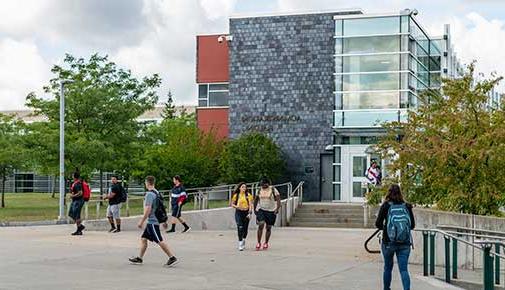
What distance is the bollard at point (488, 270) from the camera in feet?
32.2

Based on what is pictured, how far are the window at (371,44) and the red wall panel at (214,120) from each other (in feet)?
25.1

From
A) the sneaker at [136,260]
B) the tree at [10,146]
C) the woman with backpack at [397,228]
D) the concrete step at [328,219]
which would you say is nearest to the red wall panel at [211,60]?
the tree at [10,146]

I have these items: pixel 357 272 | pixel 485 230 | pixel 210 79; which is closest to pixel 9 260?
pixel 357 272

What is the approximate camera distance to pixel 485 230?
47.2 feet

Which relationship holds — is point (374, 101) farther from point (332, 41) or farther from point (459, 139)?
point (459, 139)

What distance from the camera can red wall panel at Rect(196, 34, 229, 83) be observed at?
40.3m

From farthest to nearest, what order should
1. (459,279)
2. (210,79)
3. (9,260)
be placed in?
1. (210,79)
2. (9,260)
3. (459,279)

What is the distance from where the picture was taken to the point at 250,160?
35.3 metres

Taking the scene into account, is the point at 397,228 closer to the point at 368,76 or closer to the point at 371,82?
the point at 371,82

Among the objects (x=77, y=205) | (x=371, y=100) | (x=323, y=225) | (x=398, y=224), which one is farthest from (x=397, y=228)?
(x=371, y=100)

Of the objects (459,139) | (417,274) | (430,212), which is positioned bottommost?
(417,274)

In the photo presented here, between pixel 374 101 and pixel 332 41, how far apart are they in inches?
144

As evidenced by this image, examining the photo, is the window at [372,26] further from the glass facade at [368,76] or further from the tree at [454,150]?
the tree at [454,150]

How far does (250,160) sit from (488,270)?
84.1 ft
